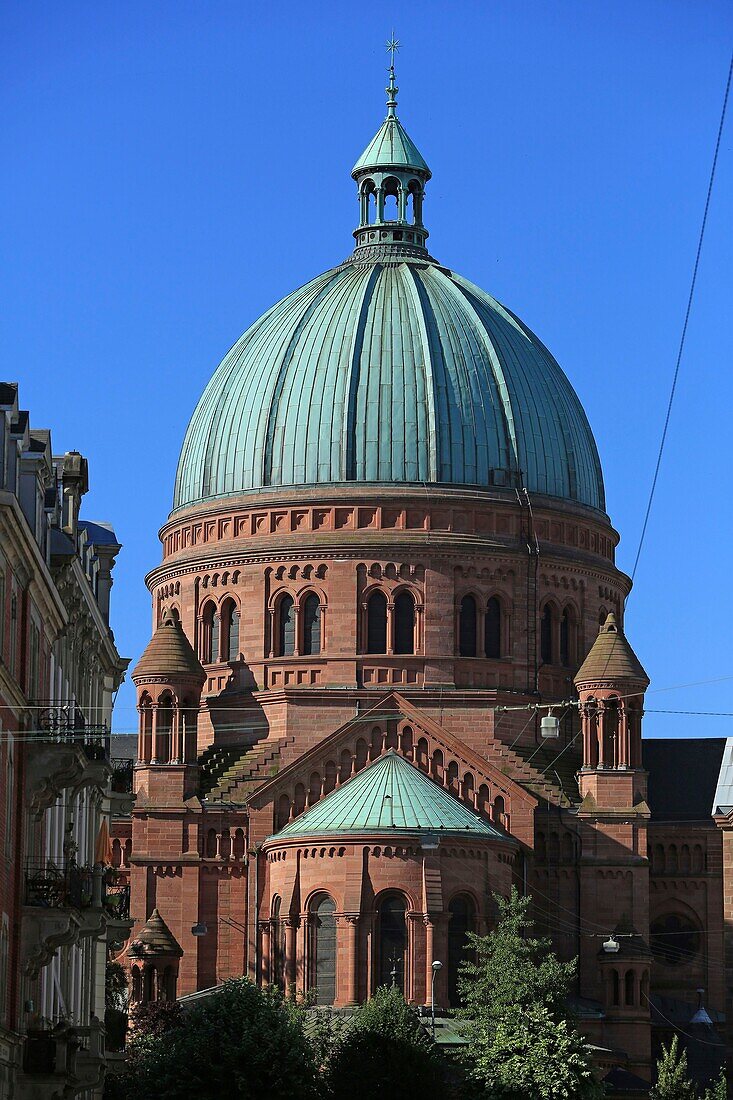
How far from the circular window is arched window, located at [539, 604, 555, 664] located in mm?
10310

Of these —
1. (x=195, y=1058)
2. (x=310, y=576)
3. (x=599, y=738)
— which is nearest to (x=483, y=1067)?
(x=195, y=1058)

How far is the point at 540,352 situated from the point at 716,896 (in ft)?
72.0

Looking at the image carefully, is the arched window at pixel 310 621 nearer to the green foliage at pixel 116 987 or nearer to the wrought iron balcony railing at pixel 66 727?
the green foliage at pixel 116 987

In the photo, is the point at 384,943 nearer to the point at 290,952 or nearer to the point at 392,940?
the point at 392,940

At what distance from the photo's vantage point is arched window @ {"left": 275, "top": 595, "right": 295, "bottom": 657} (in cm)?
9500

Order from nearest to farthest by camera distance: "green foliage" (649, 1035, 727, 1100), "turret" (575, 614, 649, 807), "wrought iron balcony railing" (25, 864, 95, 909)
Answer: "wrought iron balcony railing" (25, 864, 95, 909) < "green foliage" (649, 1035, 727, 1100) < "turret" (575, 614, 649, 807)

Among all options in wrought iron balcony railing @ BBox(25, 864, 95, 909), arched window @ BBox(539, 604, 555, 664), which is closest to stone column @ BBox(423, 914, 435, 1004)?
arched window @ BBox(539, 604, 555, 664)

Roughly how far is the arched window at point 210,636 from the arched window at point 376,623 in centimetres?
627

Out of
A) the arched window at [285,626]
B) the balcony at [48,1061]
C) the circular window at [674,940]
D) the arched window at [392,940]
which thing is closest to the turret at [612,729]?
the circular window at [674,940]

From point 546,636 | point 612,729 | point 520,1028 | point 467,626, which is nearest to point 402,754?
point 467,626

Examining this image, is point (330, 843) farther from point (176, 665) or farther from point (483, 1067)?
point (483, 1067)

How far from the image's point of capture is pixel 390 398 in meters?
97.1

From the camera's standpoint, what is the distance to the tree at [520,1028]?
70375 millimetres

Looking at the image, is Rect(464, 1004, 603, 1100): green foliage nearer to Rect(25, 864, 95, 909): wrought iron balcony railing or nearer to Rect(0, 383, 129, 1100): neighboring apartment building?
Rect(0, 383, 129, 1100): neighboring apartment building
